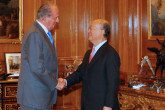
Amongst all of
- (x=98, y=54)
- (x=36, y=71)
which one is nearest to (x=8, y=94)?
(x=36, y=71)

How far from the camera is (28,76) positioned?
266 cm

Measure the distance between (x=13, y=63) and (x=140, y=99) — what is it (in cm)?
293

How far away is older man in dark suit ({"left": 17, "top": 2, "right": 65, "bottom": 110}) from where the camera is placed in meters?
2.60

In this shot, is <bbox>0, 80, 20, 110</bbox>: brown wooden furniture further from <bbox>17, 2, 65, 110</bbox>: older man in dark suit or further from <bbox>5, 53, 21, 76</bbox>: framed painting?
<bbox>17, 2, 65, 110</bbox>: older man in dark suit

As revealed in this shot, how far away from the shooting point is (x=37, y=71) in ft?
8.50

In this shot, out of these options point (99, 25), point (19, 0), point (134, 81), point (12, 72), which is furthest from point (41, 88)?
point (19, 0)

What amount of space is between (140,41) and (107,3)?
1546 mm

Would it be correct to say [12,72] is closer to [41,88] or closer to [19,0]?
[19,0]

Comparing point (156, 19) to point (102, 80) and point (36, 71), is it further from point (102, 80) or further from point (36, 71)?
point (36, 71)

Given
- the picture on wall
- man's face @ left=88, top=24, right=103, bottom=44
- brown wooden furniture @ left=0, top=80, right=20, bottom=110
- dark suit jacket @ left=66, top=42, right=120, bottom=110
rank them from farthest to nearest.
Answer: the picture on wall < brown wooden furniture @ left=0, top=80, right=20, bottom=110 < man's face @ left=88, top=24, right=103, bottom=44 < dark suit jacket @ left=66, top=42, right=120, bottom=110

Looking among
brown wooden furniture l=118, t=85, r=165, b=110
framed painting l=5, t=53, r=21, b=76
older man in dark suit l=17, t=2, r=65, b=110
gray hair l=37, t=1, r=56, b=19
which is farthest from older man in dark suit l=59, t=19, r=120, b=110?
framed painting l=5, t=53, r=21, b=76

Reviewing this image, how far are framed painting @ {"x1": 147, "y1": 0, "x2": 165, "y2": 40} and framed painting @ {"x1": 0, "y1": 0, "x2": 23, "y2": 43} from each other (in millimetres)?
2830

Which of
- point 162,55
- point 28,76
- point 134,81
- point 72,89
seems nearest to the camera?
point 28,76

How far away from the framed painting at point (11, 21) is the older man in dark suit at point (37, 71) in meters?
2.69
